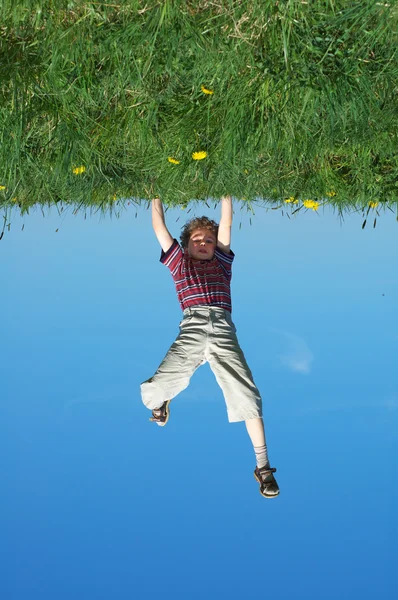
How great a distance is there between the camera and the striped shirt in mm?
4238

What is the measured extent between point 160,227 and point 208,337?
2.74 feet

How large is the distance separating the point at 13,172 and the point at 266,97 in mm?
1579

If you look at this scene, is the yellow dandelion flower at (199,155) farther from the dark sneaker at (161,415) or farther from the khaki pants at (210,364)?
the dark sneaker at (161,415)

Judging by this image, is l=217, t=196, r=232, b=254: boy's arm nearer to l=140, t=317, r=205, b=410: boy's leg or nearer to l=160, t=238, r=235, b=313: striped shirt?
l=160, t=238, r=235, b=313: striped shirt

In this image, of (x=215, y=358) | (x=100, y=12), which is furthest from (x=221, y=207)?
(x=100, y=12)

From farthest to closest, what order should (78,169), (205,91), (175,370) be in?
(175,370) < (78,169) < (205,91)

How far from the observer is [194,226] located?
458cm

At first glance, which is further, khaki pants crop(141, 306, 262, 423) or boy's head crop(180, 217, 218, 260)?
boy's head crop(180, 217, 218, 260)

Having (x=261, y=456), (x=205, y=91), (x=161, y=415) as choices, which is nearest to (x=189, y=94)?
(x=205, y=91)

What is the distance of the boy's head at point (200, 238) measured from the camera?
4.40 metres

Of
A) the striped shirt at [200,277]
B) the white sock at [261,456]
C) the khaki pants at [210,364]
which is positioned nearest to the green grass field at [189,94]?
the striped shirt at [200,277]

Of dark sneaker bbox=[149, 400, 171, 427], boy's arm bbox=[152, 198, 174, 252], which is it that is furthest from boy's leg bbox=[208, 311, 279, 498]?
boy's arm bbox=[152, 198, 174, 252]

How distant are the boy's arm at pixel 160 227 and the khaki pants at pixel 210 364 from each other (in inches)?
19.2

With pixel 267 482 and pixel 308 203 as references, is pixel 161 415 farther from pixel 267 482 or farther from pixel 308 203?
pixel 308 203
